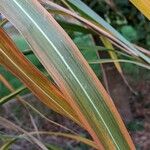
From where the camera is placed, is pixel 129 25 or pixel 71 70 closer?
pixel 71 70

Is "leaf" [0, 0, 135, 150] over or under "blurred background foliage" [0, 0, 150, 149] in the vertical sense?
over

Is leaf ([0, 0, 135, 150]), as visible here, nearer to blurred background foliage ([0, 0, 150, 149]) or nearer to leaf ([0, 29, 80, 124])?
leaf ([0, 29, 80, 124])

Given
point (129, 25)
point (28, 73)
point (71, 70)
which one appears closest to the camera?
point (71, 70)

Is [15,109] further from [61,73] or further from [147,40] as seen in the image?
[61,73]

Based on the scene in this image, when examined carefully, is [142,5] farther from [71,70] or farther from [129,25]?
[129,25]

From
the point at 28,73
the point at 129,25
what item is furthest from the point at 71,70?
the point at 129,25

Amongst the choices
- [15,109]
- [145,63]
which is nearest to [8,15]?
[145,63]

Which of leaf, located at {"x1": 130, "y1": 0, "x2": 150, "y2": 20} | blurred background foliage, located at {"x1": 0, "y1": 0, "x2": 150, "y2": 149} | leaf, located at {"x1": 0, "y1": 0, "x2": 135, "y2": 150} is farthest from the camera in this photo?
blurred background foliage, located at {"x1": 0, "y1": 0, "x2": 150, "y2": 149}

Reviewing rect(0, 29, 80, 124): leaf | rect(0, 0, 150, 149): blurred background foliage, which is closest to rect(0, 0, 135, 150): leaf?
rect(0, 29, 80, 124): leaf
